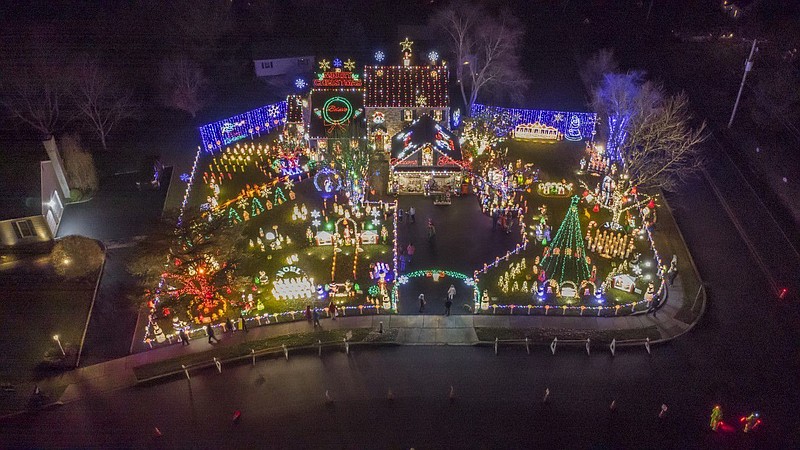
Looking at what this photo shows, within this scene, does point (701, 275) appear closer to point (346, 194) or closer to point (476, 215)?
point (476, 215)

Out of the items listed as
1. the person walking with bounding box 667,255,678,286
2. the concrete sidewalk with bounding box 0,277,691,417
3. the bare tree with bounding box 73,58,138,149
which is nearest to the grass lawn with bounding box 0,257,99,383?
the concrete sidewalk with bounding box 0,277,691,417

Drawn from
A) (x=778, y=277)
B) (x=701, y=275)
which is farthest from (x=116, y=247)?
(x=778, y=277)

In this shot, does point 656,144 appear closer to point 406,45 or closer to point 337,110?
point 406,45

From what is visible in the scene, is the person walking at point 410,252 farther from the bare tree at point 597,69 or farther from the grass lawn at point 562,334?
the bare tree at point 597,69

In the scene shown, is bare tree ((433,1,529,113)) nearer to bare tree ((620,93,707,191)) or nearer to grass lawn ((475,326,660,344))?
bare tree ((620,93,707,191))

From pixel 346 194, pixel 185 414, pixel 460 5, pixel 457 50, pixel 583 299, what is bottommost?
pixel 185 414

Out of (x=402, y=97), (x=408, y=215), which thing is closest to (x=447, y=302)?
(x=408, y=215)
